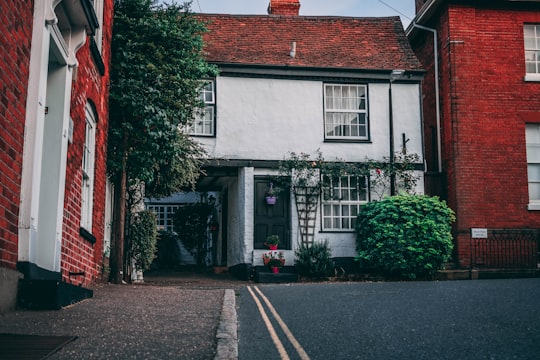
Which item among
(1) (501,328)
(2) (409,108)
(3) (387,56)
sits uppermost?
(3) (387,56)

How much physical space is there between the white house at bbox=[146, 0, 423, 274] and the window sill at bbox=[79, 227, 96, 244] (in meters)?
8.10

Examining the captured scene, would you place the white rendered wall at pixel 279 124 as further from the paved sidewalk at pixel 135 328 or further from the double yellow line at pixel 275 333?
the paved sidewalk at pixel 135 328

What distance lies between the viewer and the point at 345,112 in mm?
18953

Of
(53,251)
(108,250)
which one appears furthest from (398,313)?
(108,250)

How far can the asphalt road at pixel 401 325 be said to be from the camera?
5371mm

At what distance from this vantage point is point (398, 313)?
25.6ft

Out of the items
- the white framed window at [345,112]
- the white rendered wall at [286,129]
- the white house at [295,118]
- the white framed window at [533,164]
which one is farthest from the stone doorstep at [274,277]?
the white framed window at [533,164]

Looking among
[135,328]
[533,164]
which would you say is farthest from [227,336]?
[533,164]

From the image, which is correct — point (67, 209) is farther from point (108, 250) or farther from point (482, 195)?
point (482, 195)

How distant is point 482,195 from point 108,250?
1050 centimetres

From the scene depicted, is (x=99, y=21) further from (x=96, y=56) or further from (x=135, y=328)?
(x=135, y=328)

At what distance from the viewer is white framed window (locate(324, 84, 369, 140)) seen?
18906 mm

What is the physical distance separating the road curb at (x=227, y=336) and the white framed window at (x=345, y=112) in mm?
11530

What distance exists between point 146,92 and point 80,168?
4113 mm
